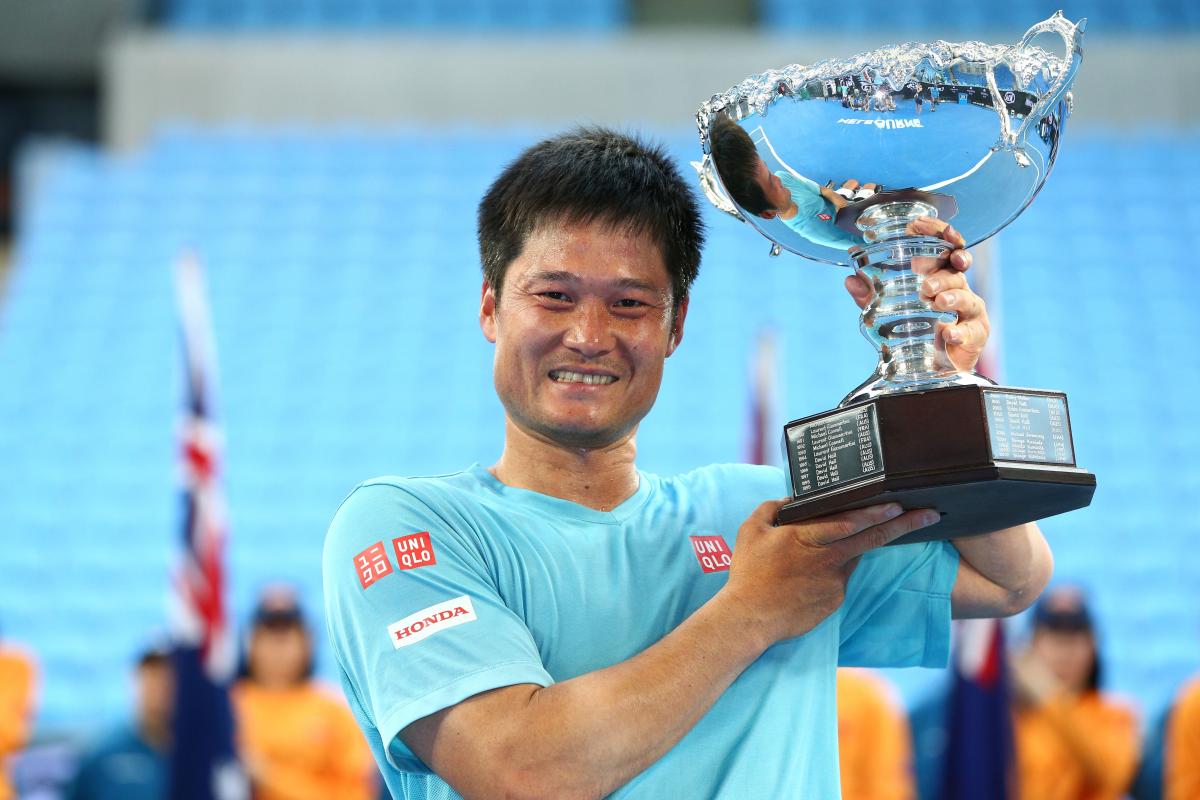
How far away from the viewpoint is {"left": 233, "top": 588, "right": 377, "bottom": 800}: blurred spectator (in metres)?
4.26

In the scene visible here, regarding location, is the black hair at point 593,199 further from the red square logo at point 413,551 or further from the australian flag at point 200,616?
the australian flag at point 200,616

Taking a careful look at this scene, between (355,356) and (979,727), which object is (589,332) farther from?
(355,356)

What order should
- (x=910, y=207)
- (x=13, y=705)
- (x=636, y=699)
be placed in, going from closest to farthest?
(x=636, y=699), (x=910, y=207), (x=13, y=705)

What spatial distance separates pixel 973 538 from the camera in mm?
1469

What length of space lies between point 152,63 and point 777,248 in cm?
861

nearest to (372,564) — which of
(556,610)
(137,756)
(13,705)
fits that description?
(556,610)

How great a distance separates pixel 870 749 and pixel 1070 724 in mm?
550

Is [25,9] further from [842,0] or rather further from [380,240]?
[842,0]

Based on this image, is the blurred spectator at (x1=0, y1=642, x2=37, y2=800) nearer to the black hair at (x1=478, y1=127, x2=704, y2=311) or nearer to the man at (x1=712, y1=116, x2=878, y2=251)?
the black hair at (x1=478, y1=127, x2=704, y2=311)

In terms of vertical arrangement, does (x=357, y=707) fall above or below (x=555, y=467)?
below

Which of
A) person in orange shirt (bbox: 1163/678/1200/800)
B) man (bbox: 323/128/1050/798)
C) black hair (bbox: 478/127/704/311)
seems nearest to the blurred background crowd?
person in orange shirt (bbox: 1163/678/1200/800)

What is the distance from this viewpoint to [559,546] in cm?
137

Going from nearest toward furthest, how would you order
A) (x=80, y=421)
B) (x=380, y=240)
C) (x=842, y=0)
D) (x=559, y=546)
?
(x=559, y=546) < (x=80, y=421) < (x=380, y=240) < (x=842, y=0)

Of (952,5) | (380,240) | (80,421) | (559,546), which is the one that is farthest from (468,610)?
(952,5)
